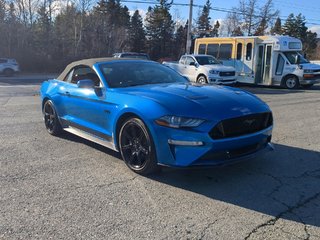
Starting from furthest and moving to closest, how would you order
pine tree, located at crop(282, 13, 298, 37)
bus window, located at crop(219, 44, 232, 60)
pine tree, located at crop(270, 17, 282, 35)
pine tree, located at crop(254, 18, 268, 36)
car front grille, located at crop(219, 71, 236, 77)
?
pine tree, located at crop(282, 13, 298, 37) → pine tree, located at crop(270, 17, 282, 35) → pine tree, located at crop(254, 18, 268, 36) → bus window, located at crop(219, 44, 232, 60) → car front grille, located at crop(219, 71, 236, 77)

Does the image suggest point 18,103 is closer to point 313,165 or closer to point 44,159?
point 44,159

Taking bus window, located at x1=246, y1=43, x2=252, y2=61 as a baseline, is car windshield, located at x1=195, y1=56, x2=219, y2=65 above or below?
below

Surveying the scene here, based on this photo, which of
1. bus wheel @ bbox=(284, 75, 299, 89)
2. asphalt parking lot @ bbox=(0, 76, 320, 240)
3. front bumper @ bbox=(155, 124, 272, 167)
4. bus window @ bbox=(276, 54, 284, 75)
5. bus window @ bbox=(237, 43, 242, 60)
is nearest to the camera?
asphalt parking lot @ bbox=(0, 76, 320, 240)

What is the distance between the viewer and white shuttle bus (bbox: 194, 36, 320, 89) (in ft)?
62.6

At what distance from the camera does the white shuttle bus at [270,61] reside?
1909 centimetres

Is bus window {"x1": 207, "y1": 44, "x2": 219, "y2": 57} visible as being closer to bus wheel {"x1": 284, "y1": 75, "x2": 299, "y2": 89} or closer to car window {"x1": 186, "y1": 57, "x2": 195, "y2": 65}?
car window {"x1": 186, "y1": 57, "x2": 195, "y2": 65}

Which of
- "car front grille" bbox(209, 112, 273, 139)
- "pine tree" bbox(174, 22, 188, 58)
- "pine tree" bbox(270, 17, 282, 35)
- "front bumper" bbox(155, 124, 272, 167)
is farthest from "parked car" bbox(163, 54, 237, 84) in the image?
"pine tree" bbox(270, 17, 282, 35)

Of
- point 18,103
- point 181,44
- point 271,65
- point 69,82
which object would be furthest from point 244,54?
point 181,44

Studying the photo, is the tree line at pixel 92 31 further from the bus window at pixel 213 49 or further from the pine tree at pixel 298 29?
the bus window at pixel 213 49

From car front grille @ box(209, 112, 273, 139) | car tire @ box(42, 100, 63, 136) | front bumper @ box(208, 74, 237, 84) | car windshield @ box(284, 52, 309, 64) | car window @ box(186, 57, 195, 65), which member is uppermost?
car windshield @ box(284, 52, 309, 64)

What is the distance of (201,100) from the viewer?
461 cm

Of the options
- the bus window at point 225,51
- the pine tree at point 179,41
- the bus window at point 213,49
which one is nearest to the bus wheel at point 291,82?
the bus window at point 225,51

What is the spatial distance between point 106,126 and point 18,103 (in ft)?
25.7

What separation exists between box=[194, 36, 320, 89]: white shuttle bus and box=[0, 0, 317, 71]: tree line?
1870 cm
